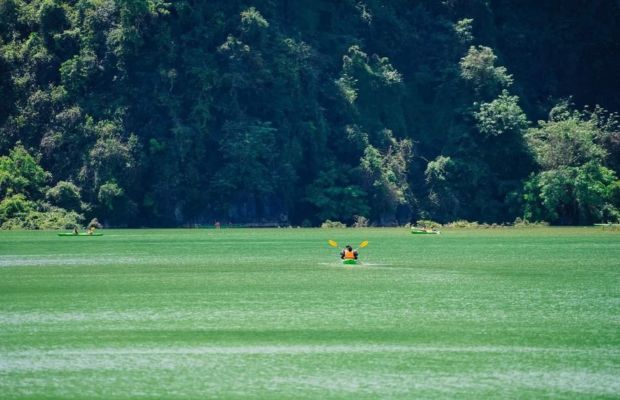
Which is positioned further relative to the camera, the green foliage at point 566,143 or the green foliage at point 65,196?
the green foliage at point 566,143

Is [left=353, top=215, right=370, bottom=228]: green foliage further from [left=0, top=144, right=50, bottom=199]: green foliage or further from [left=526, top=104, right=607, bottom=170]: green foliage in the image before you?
[left=0, top=144, right=50, bottom=199]: green foliage

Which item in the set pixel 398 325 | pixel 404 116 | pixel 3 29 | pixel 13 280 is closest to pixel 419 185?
pixel 404 116

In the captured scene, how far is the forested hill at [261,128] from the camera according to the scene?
7906 cm

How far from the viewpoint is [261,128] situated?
80500 mm

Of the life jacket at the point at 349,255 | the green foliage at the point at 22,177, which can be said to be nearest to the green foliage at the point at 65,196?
the green foliage at the point at 22,177

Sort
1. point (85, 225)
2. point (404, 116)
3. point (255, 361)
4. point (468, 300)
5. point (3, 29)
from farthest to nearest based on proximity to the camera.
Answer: point (404, 116)
point (3, 29)
point (85, 225)
point (468, 300)
point (255, 361)

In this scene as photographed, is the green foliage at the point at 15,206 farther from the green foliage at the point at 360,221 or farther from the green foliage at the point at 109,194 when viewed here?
the green foliage at the point at 360,221

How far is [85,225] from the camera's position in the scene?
7850 cm

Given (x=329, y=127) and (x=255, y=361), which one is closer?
(x=255, y=361)

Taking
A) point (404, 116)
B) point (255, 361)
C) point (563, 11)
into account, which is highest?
point (563, 11)

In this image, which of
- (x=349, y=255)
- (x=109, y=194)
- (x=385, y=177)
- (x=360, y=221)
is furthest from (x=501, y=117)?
(x=349, y=255)

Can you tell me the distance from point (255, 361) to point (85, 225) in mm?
57851

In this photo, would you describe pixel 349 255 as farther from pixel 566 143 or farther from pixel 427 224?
pixel 566 143

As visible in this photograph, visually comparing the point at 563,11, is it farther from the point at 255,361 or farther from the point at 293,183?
the point at 255,361
